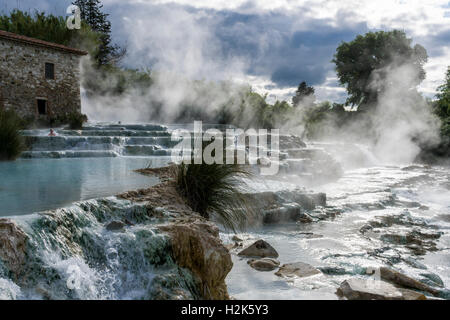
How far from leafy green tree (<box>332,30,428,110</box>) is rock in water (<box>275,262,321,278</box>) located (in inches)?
1094

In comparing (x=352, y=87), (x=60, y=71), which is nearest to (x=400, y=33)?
(x=352, y=87)

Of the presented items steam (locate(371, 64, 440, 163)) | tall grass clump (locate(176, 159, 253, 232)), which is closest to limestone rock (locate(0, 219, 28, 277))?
tall grass clump (locate(176, 159, 253, 232))

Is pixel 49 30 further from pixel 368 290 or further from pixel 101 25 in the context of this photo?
pixel 368 290

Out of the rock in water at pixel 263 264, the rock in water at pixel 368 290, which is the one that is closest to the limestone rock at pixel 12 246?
the rock in water at pixel 263 264

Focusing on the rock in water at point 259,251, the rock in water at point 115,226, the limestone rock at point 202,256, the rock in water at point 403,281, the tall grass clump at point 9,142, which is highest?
the tall grass clump at point 9,142

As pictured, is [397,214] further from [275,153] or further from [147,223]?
[147,223]

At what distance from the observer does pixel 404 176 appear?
14.4m

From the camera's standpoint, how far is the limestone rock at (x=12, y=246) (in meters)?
2.70

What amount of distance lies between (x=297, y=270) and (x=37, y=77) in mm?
15769

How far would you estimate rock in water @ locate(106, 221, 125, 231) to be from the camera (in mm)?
3532

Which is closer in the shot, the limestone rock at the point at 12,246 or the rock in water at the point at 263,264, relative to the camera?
the limestone rock at the point at 12,246

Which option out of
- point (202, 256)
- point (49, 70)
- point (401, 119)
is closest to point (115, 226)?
point (202, 256)

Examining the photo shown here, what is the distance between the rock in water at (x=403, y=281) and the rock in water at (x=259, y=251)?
1373 mm

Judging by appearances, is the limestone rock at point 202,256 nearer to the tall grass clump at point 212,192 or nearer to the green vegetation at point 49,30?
the tall grass clump at point 212,192
